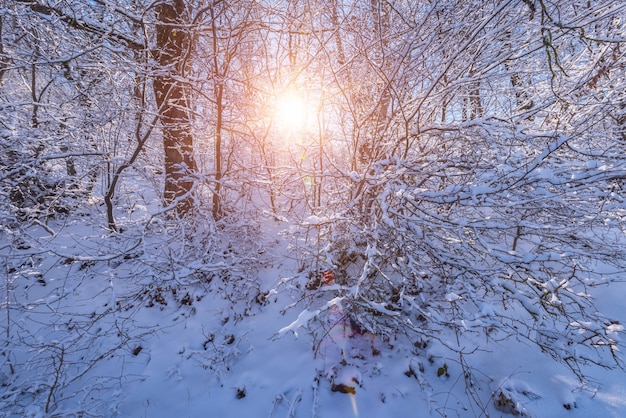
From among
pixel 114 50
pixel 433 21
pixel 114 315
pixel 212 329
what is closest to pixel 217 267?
pixel 212 329

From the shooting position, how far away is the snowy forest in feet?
7.83

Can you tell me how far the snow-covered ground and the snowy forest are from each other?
21 mm

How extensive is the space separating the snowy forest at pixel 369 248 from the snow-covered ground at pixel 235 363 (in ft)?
0.07

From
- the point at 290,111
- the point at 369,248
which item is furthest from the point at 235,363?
the point at 290,111

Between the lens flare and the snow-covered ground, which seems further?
the lens flare

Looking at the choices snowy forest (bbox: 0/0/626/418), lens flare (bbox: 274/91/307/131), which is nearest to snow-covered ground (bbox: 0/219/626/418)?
snowy forest (bbox: 0/0/626/418)

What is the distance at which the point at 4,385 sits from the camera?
2842 mm

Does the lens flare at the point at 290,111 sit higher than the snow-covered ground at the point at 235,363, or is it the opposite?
the lens flare at the point at 290,111

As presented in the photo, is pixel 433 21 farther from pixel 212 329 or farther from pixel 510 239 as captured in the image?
pixel 212 329

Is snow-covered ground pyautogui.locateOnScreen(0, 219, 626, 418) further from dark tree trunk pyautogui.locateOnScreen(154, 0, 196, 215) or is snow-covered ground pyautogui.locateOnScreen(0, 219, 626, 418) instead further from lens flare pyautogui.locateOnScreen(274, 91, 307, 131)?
lens flare pyautogui.locateOnScreen(274, 91, 307, 131)

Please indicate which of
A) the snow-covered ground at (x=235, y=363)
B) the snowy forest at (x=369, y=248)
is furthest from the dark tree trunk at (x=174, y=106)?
the snow-covered ground at (x=235, y=363)

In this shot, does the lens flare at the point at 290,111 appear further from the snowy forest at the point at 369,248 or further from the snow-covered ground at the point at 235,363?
the snow-covered ground at the point at 235,363

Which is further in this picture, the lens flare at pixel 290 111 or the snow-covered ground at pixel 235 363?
the lens flare at pixel 290 111

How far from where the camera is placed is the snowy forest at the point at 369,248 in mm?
2387
